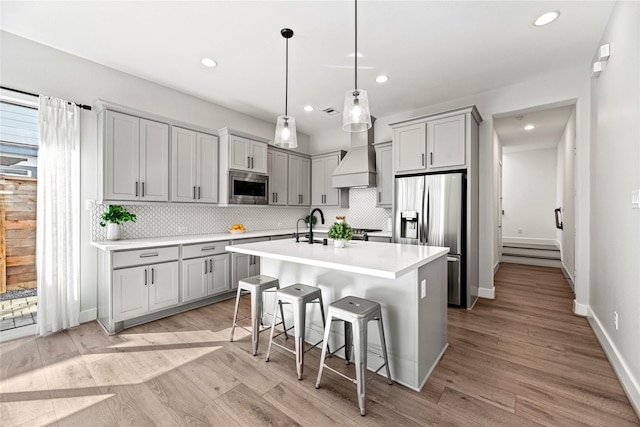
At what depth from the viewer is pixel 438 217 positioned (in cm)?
378

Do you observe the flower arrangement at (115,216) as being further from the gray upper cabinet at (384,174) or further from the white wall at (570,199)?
the white wall at (570,199)

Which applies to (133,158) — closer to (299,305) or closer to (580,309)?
(299,305)

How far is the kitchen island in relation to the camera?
1940 mm

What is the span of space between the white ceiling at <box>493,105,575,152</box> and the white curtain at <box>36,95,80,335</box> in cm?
566

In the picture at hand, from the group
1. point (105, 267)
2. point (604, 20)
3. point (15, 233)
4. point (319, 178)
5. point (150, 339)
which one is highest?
point (604, 20)

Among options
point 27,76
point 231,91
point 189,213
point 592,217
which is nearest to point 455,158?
point 592,217

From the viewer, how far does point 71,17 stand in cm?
249

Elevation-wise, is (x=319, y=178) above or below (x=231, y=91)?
below

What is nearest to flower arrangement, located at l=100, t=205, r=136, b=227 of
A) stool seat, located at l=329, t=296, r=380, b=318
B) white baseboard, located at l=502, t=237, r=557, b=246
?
stool seat, located at l=329, t=296, r=380, b=318

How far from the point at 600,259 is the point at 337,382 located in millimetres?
2823

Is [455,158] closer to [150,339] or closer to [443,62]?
[443,62]

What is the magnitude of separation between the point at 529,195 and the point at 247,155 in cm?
806

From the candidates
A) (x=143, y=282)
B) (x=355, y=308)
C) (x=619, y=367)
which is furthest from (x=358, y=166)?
(x=619, y=367)

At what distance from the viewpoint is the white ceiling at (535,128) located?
4.76 meters
